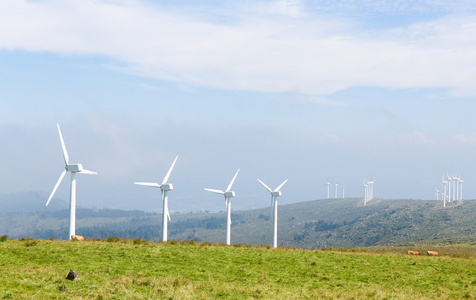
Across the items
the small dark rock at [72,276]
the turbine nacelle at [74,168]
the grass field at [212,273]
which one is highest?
the turbine nacelle at [74,168]

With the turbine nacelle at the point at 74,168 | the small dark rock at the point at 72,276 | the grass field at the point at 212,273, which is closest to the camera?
the grass field at the point at 212,273

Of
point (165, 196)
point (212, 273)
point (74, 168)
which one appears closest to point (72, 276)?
point (212, 273)

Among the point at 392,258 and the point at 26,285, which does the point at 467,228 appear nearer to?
the point at 392,258

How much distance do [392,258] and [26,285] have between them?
31563mm

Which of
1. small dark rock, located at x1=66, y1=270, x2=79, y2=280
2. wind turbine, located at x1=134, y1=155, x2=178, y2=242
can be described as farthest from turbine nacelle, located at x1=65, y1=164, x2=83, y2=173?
small dark rock, located at x1=66, y1=270, x2=79, y2=280

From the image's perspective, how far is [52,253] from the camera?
1516 inches

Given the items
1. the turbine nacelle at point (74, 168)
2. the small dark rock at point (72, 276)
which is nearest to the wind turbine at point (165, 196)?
the turbine nacelle at point (74, 168)

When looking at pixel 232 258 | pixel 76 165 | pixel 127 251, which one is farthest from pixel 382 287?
pixel 76 165

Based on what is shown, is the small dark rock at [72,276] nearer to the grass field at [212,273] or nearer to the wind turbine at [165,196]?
the grass field at [212,273]

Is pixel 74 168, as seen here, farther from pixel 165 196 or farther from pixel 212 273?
pixel 212 273

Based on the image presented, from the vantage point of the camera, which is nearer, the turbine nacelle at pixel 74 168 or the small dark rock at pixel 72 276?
the small dark rock at pixel 72 276

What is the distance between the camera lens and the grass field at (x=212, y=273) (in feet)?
89.6

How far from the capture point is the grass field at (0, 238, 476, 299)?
2730 cm

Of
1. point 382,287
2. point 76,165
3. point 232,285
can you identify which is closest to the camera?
point 232,285
